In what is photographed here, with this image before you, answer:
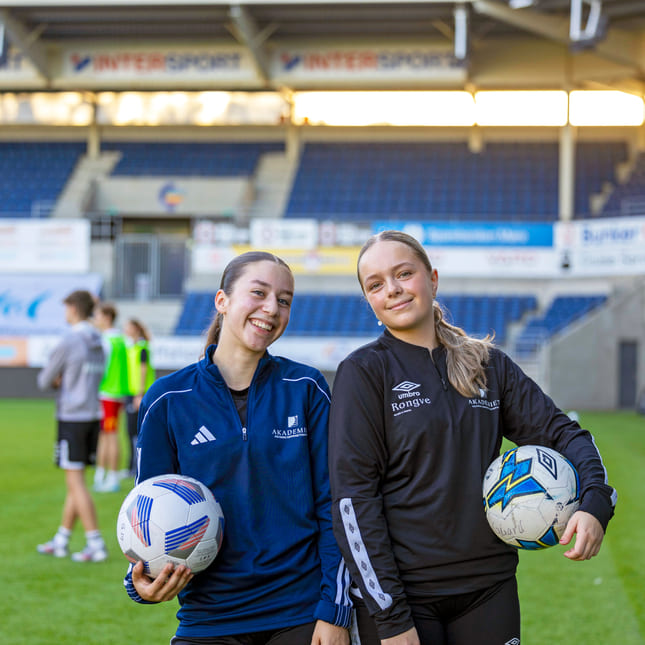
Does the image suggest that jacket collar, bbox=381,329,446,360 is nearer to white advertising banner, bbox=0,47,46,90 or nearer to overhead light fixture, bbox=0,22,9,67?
overhead light fixture, bbox=0,22,9,67

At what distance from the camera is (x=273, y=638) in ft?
8.29

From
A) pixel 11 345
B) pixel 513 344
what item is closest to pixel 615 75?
pixel 513 344

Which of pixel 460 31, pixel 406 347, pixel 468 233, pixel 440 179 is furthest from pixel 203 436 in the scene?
pixel 440 179

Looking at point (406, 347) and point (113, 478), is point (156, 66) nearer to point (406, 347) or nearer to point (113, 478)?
point (113, 478)

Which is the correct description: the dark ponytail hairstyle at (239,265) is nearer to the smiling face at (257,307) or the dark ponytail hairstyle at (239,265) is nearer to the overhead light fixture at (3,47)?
the smiling face at (257,307)

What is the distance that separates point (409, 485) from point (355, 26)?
23493 mm

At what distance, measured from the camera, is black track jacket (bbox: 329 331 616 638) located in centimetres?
241

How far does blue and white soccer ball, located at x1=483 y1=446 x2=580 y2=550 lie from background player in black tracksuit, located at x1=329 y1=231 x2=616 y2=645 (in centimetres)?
4

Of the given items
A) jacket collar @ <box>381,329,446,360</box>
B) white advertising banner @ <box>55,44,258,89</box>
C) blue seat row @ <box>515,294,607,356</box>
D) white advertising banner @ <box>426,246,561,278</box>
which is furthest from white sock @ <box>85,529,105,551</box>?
white advertising banner @ <box>55,44,258,89</box>

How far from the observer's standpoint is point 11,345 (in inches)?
974

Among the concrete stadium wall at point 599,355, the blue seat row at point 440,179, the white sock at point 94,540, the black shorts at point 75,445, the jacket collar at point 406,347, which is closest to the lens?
the jacket collar at point 406,347

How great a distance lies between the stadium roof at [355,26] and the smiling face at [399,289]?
19.4 metres

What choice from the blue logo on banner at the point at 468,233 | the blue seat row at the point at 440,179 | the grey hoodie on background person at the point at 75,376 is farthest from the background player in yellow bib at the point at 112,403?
the blue seat row at the point at 440,179

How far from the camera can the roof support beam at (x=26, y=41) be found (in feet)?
80.0
